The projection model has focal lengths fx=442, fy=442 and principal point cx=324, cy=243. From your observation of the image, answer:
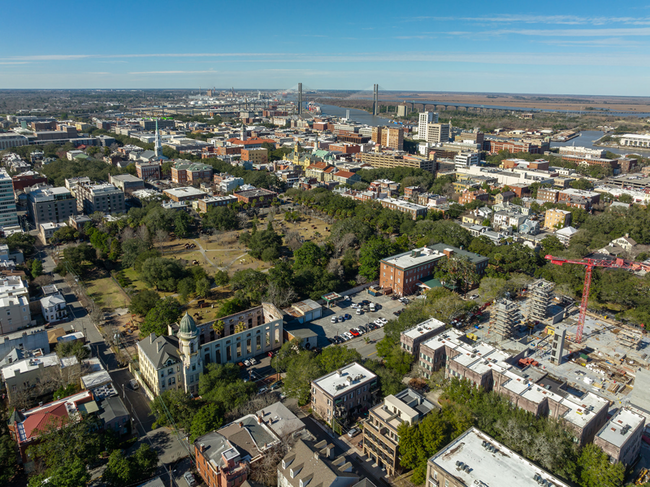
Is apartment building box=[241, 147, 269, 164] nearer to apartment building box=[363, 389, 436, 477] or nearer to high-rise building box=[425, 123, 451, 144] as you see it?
high-rise building box=[425, 123, 451, 144]

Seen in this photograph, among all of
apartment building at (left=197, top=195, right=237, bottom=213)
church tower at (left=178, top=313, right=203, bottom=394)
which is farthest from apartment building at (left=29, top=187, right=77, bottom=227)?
church tower at (left=178, top=313, right=203, bottom=394)

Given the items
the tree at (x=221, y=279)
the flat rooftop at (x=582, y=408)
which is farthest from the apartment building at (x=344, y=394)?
the tree at (x=221, y=279)

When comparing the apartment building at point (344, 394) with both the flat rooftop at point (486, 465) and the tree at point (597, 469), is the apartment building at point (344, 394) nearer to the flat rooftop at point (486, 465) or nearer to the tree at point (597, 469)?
the flat rooftop at point (486, 465)

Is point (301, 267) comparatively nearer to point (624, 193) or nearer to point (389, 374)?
point (389, 374)

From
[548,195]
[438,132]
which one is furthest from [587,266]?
[438,132]

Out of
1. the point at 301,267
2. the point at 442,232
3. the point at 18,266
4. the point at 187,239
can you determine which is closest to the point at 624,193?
the point at 442,232

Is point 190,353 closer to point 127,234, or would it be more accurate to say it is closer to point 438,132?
point 127,234

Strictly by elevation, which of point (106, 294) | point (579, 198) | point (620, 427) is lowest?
point (106, 294)
